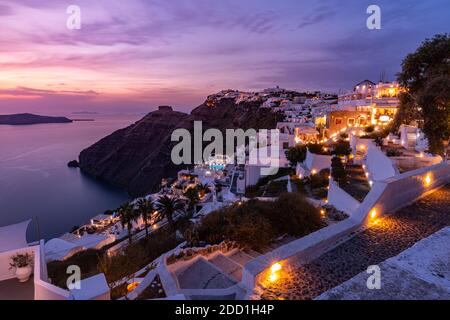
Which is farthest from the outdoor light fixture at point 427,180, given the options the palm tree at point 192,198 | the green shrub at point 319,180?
the palm tree at point 192,198

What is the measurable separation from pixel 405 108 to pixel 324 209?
25.8ft

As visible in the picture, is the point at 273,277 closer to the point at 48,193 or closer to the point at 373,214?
the point at 373,214

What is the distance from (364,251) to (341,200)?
242 inches

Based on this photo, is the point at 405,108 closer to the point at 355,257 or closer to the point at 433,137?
the point at 433,137

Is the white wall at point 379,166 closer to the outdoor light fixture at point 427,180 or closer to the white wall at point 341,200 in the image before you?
the outdoor light fixture at point 427,180

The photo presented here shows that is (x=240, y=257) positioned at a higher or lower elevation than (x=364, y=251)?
lower

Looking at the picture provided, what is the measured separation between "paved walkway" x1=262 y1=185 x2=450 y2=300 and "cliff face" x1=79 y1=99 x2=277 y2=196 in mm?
58090

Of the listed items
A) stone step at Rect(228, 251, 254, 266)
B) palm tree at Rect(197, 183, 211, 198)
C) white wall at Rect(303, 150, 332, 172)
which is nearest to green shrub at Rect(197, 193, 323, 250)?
stone step at Rect(228, 251, 254, 266)

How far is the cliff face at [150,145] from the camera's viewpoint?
3026 inches

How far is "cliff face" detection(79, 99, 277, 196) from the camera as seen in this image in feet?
252

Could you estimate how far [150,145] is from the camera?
96.1 metres

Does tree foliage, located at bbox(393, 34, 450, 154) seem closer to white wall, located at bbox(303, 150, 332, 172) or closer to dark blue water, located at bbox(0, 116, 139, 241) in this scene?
white wall, located at bbox(303, 150, 332, 172)

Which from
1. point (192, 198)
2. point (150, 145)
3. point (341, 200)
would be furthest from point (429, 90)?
point (150, 145)
